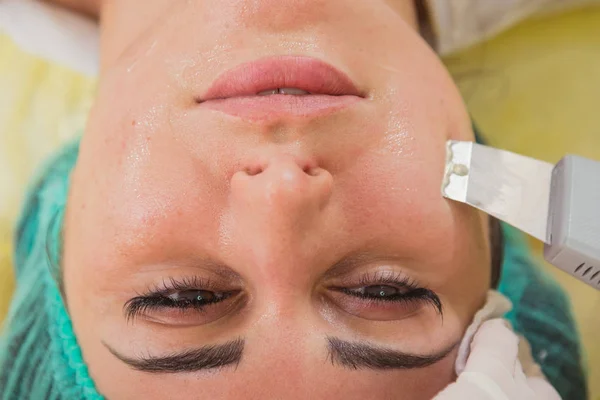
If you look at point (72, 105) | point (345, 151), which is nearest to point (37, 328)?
point (72, 105)

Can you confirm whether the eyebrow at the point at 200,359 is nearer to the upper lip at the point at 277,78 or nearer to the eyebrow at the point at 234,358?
the eyebrow at the point at 234,358

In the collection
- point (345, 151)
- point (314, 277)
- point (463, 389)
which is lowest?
point (463, 389)

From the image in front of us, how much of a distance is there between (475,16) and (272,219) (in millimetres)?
813

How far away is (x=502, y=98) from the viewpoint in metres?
1.42

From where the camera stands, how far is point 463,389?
0.80 metres

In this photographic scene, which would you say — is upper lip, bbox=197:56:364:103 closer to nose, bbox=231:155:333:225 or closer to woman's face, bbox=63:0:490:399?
woman's face, bbox=63:0:490:399

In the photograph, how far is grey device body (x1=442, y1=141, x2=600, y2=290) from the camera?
2.65 ft

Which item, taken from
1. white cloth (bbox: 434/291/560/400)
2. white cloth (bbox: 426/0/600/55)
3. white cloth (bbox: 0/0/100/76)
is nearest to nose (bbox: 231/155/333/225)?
white cloth (bbox: 434/291/560/400)

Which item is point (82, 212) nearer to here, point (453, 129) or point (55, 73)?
point (453, 129)

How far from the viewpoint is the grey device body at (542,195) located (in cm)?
81

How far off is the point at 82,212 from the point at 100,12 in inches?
21.6

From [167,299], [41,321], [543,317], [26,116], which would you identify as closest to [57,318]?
[41,321]

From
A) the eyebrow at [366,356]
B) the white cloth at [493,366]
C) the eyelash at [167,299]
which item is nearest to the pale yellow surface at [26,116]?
the eyelash at [167,299]

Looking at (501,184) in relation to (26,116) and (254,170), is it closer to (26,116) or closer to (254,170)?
(254,170)
